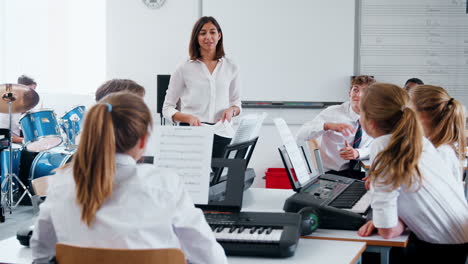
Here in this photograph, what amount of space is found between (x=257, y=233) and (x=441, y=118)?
3.07 feet

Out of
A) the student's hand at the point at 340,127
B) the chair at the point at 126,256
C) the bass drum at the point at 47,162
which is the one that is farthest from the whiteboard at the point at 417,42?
the chair at the point at 126,256

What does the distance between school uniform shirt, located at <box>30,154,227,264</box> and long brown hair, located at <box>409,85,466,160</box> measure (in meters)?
1.08

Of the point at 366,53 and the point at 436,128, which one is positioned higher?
the point at 366,53

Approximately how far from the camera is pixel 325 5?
17.1 feet

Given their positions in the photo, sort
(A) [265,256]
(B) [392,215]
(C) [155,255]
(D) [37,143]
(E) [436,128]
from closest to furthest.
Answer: (C) [155,255]
(A) [265,256]
(B) [392,215]
(E) [436,128]
(D) [37,143]

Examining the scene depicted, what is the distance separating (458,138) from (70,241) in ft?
4.87

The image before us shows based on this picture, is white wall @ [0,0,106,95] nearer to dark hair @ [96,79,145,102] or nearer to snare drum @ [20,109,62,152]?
snare drum @ [20,109,62,152]

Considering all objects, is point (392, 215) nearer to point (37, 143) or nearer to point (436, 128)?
point (436, 128)

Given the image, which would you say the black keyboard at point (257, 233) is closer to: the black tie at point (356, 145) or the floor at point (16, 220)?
the black tie at point (356, 145)

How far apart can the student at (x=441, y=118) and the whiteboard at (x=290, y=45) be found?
10.7 ft

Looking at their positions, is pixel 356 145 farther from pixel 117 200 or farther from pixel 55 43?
pixel 55 43

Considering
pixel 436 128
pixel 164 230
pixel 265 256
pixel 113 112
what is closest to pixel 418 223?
pixel 436 128

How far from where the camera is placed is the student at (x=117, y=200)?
1.16m

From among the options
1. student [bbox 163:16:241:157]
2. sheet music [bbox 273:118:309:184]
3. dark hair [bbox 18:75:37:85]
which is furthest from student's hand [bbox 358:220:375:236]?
dark hair [bbox 18:75:37:85]
